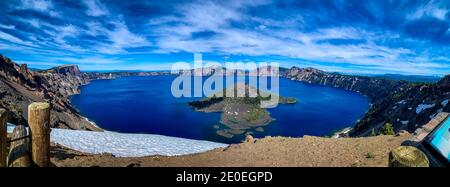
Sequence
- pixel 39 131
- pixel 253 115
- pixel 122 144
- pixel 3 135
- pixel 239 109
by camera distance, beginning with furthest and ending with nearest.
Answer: pixel 239 109
pixel 253 115
pixel 122 144
pixel 39 131
pixel 3 135

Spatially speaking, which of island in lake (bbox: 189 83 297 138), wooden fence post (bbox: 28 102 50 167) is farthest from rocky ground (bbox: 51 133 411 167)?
island in lake (bbox: 189 83 297 138)

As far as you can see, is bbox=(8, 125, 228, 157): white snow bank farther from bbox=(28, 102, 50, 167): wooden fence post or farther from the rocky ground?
bbox=(28, 102, 50, 167): wooden fence post

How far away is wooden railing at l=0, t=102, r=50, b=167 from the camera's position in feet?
22.5

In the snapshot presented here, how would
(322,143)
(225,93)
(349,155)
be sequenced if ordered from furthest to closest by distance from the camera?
(225,93) < (322,143) < (349,155)

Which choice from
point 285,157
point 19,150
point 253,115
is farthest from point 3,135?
point 253,115

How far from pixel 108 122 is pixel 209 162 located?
12844cm

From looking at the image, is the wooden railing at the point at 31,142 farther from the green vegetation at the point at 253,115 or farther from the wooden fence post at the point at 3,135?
the green vegetation at the point at 253,115

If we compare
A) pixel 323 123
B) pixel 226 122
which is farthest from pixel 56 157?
pixel 323 123

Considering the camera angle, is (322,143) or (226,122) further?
(226,122)

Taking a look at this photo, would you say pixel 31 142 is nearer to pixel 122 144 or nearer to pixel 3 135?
Answer: pixel 3 135

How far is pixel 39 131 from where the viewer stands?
7.02m

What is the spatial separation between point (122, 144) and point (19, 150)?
17.1 m
